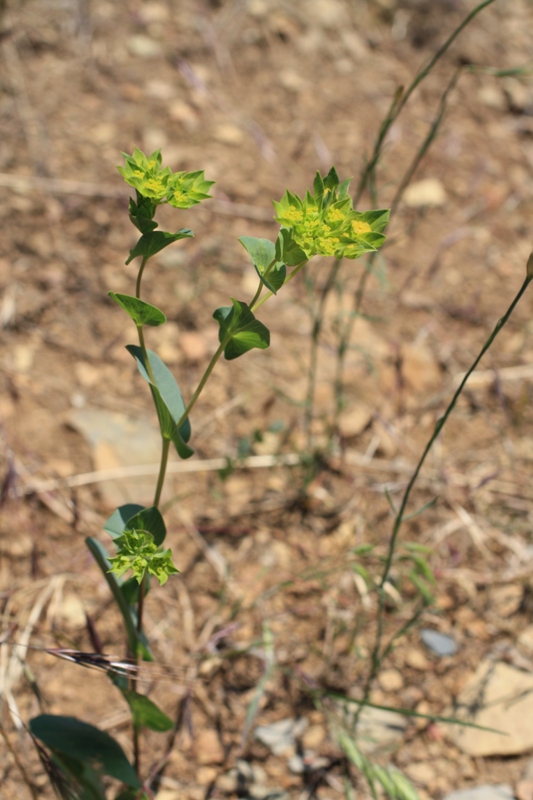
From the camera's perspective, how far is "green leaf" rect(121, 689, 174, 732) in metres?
1.44

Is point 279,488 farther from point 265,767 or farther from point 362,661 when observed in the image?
point 265,767

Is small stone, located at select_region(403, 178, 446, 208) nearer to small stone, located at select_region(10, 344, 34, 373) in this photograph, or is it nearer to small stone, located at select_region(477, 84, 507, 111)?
small stone, located at select_region(477, 84, 507, 111)

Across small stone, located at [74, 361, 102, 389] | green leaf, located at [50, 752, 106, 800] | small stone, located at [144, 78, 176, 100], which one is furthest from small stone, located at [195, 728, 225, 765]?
small stone, located at [144, 78, 176, 100]

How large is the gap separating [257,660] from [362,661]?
28 cm

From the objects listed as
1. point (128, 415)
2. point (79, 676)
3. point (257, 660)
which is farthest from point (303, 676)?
point (128, 415)

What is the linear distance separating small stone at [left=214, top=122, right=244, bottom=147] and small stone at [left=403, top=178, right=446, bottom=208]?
0.74m

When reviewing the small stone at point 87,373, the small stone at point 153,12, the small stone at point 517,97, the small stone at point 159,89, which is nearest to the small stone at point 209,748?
Answer: the small stone at point 87,373

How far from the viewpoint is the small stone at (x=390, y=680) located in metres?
2.01

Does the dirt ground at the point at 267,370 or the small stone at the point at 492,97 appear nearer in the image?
the dirt ground at the point at 267,370

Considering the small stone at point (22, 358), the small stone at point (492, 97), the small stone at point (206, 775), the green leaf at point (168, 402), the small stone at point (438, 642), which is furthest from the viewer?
the small stone at point (492, 97)

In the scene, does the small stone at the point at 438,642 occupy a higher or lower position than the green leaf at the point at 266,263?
lower

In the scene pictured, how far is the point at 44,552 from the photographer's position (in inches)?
83.0

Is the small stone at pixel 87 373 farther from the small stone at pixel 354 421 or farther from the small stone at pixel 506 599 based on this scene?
the small stone at pixel 506 599

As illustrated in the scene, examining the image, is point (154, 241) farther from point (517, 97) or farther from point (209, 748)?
point (517, 97)
